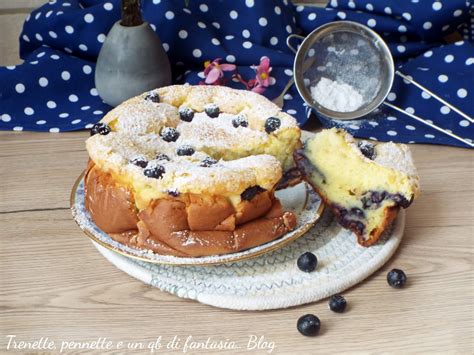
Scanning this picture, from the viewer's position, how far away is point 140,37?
151 cm

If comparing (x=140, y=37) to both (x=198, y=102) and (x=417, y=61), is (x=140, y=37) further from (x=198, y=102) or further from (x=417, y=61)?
(x=417, y=61)

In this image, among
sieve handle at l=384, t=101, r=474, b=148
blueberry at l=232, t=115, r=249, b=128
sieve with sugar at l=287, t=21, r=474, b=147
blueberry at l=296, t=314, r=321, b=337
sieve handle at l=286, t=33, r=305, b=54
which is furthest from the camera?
sieve handle at l=286, t=33, r=305, b=54

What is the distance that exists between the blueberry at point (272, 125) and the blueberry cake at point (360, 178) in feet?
0.18

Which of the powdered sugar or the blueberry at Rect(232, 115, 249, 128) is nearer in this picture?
the blueberry at Rect(232, 115, 249, 128)

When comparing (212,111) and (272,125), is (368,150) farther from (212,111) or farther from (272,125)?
(212,111)

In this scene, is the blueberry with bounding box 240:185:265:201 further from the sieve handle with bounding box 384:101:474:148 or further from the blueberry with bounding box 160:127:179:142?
the sieve handle with bounding box 384:101:474:148

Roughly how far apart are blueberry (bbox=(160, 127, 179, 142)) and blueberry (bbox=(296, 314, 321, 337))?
0.37 m

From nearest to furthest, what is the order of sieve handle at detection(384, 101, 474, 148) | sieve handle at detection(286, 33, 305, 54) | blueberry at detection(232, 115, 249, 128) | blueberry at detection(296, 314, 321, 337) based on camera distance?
blueberry at detection(296, 314, 321, 337)
blueberry at detection(232, 115, 249, 128)
sieve handle at detection(384, 101, 474, 148)
sieve handle at detection(286, 33, 305, 54)

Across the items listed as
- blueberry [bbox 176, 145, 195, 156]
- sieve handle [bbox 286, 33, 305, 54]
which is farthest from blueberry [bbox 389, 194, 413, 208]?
sieve handle [bbox 286, 33, 305, 54]

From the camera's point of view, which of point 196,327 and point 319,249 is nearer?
point 196,327

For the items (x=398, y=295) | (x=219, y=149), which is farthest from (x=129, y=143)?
(x=398, y=295)

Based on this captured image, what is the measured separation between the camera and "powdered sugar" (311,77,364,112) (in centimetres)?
154

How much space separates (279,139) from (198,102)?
6.5 inches

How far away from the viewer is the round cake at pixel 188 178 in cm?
101
